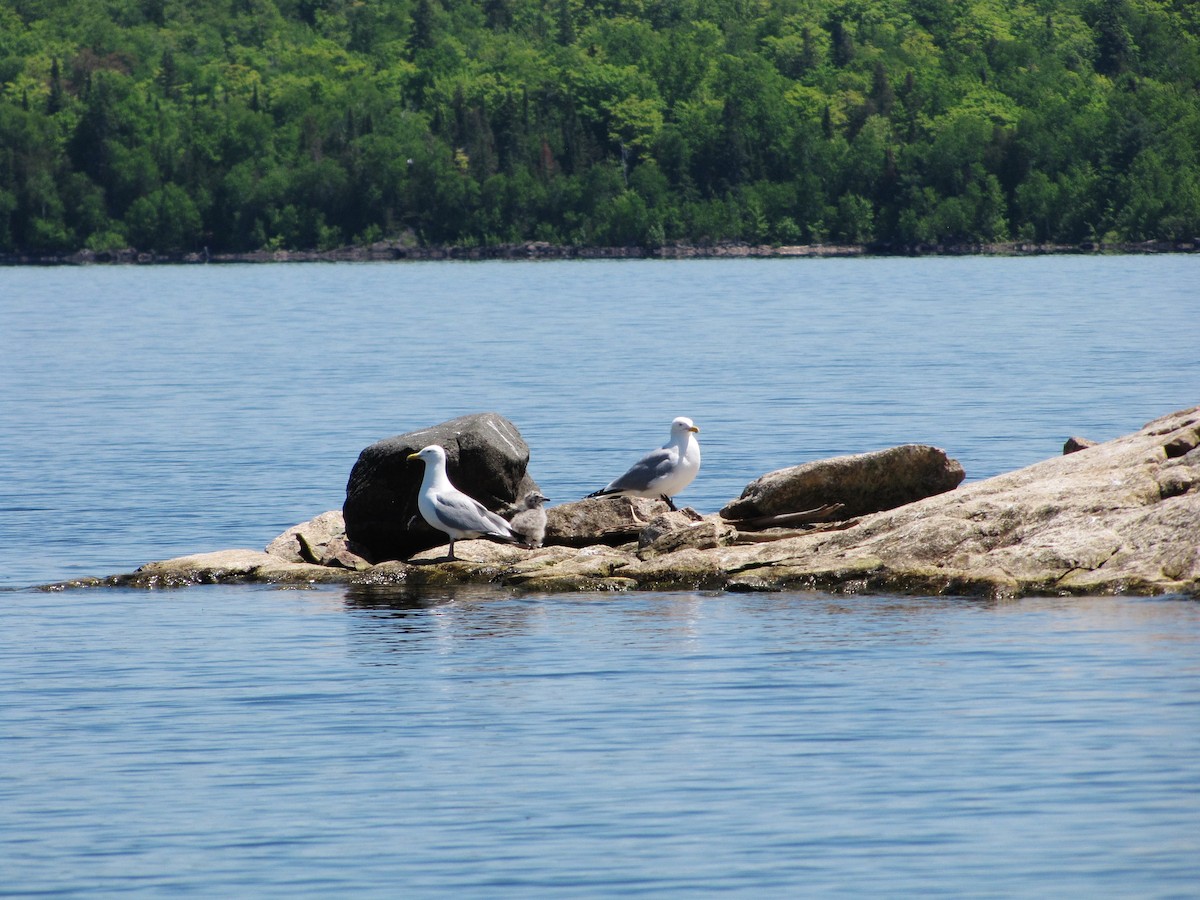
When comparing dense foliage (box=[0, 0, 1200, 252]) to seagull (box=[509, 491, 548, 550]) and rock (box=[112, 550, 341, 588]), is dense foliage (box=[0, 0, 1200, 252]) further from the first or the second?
rock (box=[112, 550, 341, 588])

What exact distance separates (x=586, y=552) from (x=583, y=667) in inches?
163

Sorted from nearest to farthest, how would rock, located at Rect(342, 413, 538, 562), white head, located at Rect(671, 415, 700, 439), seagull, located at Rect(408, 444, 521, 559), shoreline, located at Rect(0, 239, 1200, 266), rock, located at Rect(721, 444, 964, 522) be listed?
1. seagull, located at Rect(408, 444, 521, 559)
2. rock, located at Rect(721, 444, 964, 522)
3. white head, located at Rect(671, 415, 700, 439)
4. rock, located at Rect(342, 413, 538, 562)
5. shoreline, located at Rect(0, 239, 1200, 266)

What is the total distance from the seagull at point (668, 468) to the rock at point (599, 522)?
0.24m

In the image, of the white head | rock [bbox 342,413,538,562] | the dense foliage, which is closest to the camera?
the white head

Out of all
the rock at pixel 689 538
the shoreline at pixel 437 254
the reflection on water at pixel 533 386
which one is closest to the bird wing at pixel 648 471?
the rock at pixel 689 538

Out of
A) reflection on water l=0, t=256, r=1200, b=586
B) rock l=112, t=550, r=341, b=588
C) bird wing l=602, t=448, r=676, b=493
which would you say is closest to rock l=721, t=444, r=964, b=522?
bird wing l=602, t=448, r=676, b=493

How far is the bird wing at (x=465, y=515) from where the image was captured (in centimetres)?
1972

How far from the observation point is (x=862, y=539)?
1914cm

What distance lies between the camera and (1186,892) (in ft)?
34.5

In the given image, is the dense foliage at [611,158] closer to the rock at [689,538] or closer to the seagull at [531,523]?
the seagull at [531,523]

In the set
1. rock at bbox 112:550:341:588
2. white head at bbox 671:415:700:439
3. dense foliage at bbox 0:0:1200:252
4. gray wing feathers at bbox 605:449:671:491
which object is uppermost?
dense foliage at bbox 0:0:1200:252

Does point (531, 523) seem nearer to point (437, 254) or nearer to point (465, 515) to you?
point (465, 515)

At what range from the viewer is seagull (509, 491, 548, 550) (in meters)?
20.5

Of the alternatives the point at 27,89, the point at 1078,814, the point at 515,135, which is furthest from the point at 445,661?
the point at 27,89
